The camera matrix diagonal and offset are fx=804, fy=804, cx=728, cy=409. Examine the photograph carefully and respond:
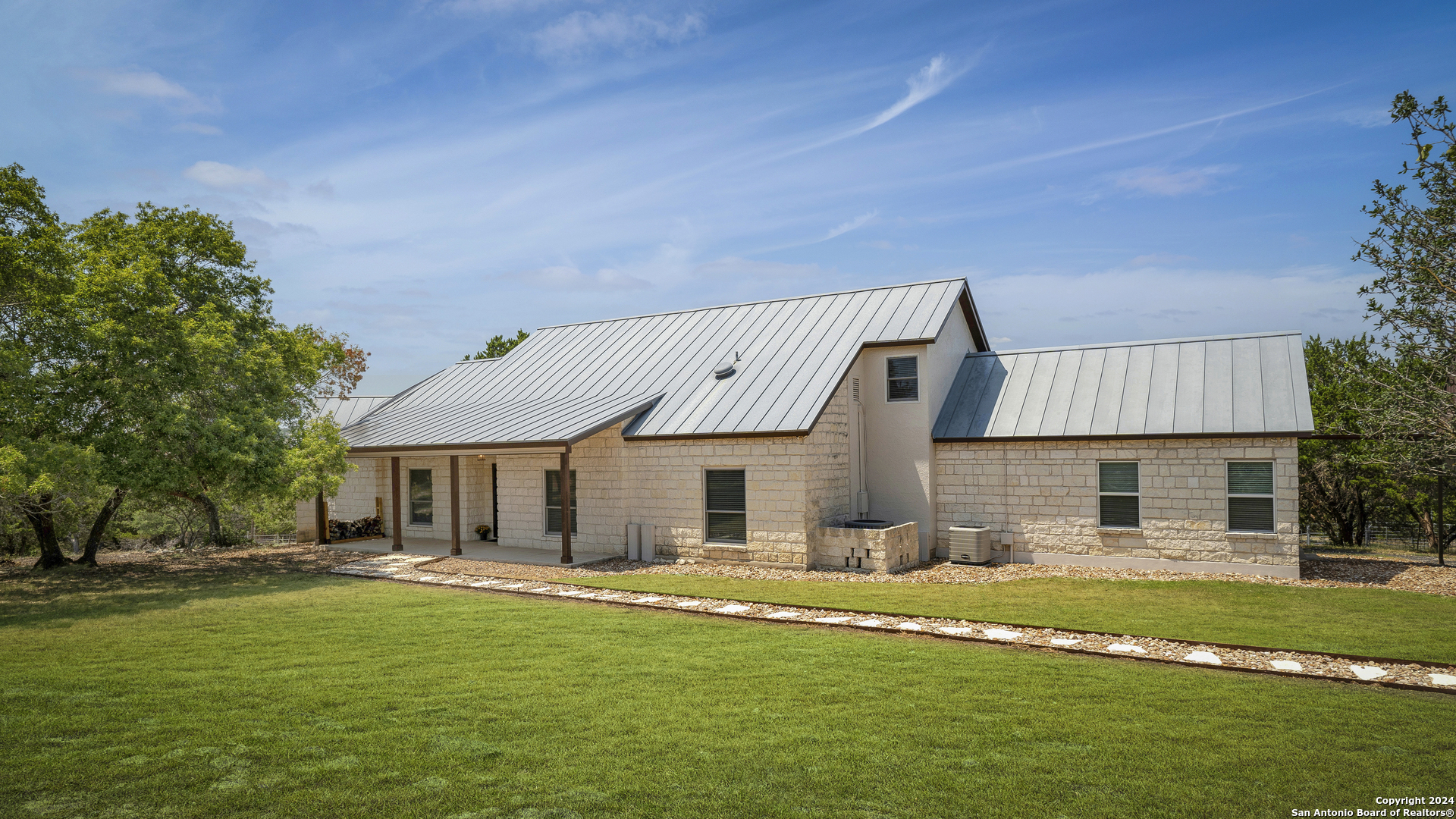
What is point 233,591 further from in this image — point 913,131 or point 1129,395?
point 1129,395

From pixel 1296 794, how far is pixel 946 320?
13609 millimetres

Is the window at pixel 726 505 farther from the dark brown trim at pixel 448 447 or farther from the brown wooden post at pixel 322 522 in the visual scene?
the brown wooden post at pixel 322 522

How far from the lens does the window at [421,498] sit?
20828mm

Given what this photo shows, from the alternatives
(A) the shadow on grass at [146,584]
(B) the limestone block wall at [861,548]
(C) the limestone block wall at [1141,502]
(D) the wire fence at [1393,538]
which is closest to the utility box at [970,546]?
(C) the limestone block wall at [1141,502]

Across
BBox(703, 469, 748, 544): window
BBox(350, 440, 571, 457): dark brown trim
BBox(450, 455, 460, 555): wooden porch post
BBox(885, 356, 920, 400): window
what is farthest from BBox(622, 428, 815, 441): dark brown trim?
BBox(450, 455, 460, 555): wooden porch post

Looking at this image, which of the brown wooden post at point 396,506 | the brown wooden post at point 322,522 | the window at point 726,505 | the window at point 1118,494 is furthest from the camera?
the brown wooden post at point 322,522

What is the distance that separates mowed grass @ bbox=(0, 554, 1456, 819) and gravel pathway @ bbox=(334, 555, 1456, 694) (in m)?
0.43

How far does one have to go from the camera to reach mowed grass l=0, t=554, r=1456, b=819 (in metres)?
4.88

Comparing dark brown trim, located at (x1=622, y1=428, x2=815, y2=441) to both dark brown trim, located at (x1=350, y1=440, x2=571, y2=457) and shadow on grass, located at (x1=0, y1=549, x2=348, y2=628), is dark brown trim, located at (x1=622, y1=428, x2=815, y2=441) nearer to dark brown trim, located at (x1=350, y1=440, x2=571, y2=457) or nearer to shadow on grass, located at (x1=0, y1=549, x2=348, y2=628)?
dark brown trim, located at (x1=350, y1=440, x2=571, y2=457)

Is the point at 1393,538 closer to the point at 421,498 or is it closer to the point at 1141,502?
the point at 1141,502

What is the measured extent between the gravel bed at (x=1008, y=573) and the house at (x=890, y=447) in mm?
367

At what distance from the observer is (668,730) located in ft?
20.0

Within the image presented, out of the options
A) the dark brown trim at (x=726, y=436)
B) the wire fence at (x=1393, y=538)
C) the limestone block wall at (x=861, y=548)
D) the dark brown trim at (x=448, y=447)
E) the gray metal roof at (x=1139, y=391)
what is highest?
the gray metal roof at (x=1139, y=391)

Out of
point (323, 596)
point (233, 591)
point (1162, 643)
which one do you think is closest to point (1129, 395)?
point (1162, 643)
